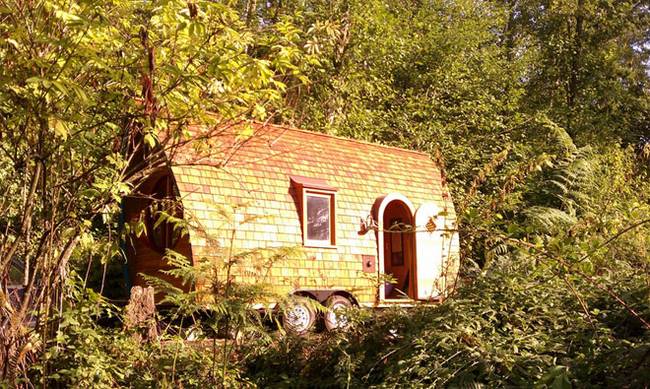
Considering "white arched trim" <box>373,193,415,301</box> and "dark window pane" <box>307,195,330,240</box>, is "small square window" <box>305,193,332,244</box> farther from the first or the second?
"white arched trim" <box>373,193,415,301</box>

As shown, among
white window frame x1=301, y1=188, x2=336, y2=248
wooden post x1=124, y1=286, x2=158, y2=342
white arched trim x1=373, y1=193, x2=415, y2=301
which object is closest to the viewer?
wooden post x1=124, y1=286, x2=158, y2=342

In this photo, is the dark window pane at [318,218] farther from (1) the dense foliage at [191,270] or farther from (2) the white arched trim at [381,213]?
(1) the dense foliage at [191,270]

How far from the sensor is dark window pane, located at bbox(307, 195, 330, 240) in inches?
408

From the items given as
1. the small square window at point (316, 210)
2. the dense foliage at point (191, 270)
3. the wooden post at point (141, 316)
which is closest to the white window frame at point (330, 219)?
the small square window at point (316, 210)

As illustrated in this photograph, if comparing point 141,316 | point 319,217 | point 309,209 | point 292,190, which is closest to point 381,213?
point 319,217

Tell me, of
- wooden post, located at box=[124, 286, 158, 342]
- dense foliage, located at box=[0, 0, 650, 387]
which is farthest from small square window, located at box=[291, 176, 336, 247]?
wooden post, located at box=[124, 286, 158, 342]

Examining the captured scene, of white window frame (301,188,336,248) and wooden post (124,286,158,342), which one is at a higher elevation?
white window frame (301,188,336,248)

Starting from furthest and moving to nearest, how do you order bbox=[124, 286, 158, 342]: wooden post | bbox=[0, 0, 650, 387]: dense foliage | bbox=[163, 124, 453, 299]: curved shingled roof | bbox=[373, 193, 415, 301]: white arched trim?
bbox=[373, 193, 415, 301]: white arched trim
bbox=[163, 124, 453, 299]: curved shingled roof
bbox=[124, 286, 158, 342]: wooden post
bbox=[0, 0, 650, 387]: dense foliage

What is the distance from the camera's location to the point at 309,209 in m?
10.4

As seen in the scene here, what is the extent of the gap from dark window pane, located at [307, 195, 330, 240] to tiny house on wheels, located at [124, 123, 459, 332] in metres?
0.01

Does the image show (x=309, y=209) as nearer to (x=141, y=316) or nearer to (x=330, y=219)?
(x=330, y=219)

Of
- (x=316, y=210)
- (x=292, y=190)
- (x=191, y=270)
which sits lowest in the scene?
(x=191, y=270)

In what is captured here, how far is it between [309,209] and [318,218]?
0.69ft

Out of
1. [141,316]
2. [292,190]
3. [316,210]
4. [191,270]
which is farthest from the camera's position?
[316,210]
